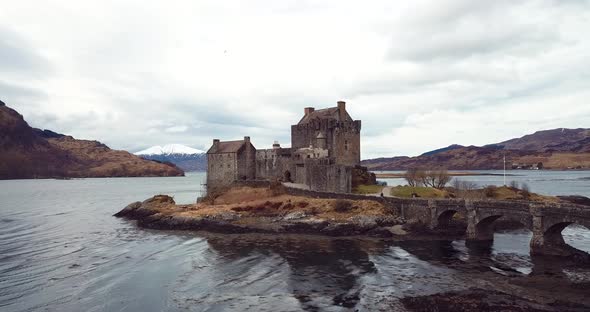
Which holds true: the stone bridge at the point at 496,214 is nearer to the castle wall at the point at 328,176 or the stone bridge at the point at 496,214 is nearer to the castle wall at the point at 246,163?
the castle wall at the point at 328,176

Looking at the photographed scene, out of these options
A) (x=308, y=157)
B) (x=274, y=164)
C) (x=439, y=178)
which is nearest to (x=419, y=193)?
(x=308, y=157)

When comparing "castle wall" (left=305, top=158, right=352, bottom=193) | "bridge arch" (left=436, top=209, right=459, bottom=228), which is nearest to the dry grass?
"castle wall" (left=305, top=158, right=352, bottom=193)

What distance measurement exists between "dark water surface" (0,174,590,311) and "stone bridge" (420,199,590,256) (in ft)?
7.13

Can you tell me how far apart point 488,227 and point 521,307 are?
836 inches

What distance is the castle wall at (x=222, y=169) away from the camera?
71.8 metres

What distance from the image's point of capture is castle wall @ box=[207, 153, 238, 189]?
236 feet

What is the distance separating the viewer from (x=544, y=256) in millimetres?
33781

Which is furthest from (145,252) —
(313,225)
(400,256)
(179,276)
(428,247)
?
(428,247)

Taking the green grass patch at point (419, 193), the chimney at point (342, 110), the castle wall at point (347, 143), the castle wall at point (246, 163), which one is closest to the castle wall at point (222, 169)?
the castle wall at point (246, 163)

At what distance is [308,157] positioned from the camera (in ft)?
211

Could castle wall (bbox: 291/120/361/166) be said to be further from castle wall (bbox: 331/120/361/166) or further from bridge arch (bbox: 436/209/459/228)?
bridge arch (bbox: 436/209/459/228)

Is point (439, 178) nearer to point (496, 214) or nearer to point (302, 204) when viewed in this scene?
point (302, 204)

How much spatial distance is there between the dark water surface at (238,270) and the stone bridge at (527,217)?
2.17 metres

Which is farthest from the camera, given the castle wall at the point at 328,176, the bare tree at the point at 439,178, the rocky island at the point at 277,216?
the bare tree at the point at 439,178
